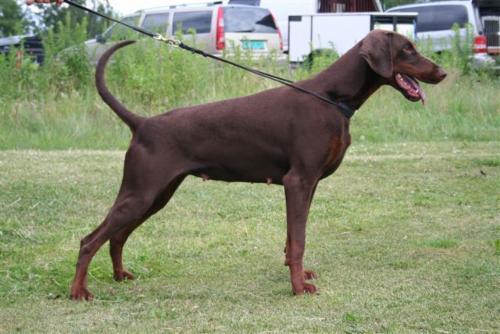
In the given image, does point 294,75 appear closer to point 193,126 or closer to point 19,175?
point 19,175

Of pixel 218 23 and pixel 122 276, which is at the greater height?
pixel 218 23

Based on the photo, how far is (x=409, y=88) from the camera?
18.6ft

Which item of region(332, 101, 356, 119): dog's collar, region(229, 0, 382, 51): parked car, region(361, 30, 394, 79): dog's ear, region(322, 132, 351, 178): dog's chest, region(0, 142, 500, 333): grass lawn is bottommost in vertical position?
region(0, 142, 500, 333): grass lawn

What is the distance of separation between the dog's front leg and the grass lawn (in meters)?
0.15

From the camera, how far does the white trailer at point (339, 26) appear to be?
2203 cm

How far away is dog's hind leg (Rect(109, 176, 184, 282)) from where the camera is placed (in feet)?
19.1

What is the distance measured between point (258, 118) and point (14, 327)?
1.84m

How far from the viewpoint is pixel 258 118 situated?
18.2 ft

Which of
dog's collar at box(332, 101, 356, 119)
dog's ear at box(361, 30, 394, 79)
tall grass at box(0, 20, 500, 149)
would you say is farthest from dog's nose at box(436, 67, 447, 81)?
tall grass at box(0, 20, 500, 149)

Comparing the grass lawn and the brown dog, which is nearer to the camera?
the grass lawn

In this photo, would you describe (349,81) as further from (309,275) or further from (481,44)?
(481,44)

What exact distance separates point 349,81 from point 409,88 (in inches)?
14.9

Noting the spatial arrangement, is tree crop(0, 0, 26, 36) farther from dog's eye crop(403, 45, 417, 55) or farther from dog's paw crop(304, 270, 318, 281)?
dog's eye crop(403, 45, 417, 55)

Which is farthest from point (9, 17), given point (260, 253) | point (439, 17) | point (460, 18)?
point (260, 253)
